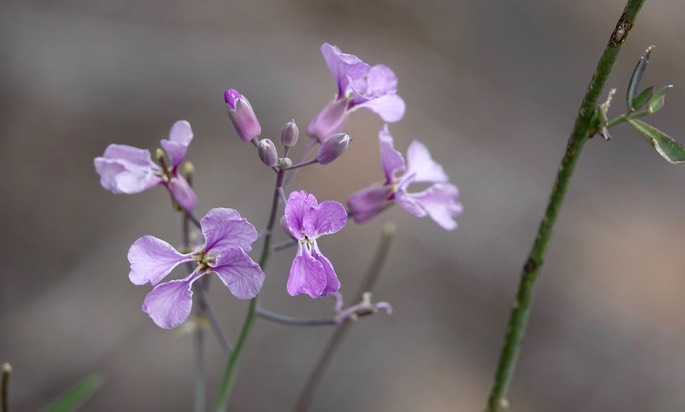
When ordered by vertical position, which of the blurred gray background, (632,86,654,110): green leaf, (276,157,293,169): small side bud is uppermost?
(632,86,654,110): green leaf

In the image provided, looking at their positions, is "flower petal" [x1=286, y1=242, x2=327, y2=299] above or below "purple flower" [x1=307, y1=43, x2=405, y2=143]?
below

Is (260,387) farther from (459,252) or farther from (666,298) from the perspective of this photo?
(666,298)

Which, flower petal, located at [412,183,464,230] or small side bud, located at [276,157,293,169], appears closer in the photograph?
small side bud, located at [276,157,293,169]

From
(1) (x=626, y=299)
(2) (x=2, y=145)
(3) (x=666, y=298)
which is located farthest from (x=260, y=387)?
(3) (x=666, y=298)

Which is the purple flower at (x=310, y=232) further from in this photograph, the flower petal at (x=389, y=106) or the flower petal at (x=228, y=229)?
the flower petal at (x=389, y=106)

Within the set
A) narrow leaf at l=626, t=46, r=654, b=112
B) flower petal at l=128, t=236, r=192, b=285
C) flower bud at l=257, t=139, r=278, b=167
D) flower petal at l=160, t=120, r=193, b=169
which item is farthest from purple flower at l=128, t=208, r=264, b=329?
narrow leaf at l=626, t=46, r=654, b=112

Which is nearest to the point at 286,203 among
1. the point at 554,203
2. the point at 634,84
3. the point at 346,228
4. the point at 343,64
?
the point at 343,64

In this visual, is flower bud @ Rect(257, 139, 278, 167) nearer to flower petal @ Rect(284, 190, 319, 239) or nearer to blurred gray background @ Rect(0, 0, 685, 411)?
flower petal @ Rect(284, 190, 319, 239)

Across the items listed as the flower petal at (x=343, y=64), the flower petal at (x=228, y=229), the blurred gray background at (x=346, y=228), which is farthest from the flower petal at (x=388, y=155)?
the blurred gray background at (x=346, y=228)
